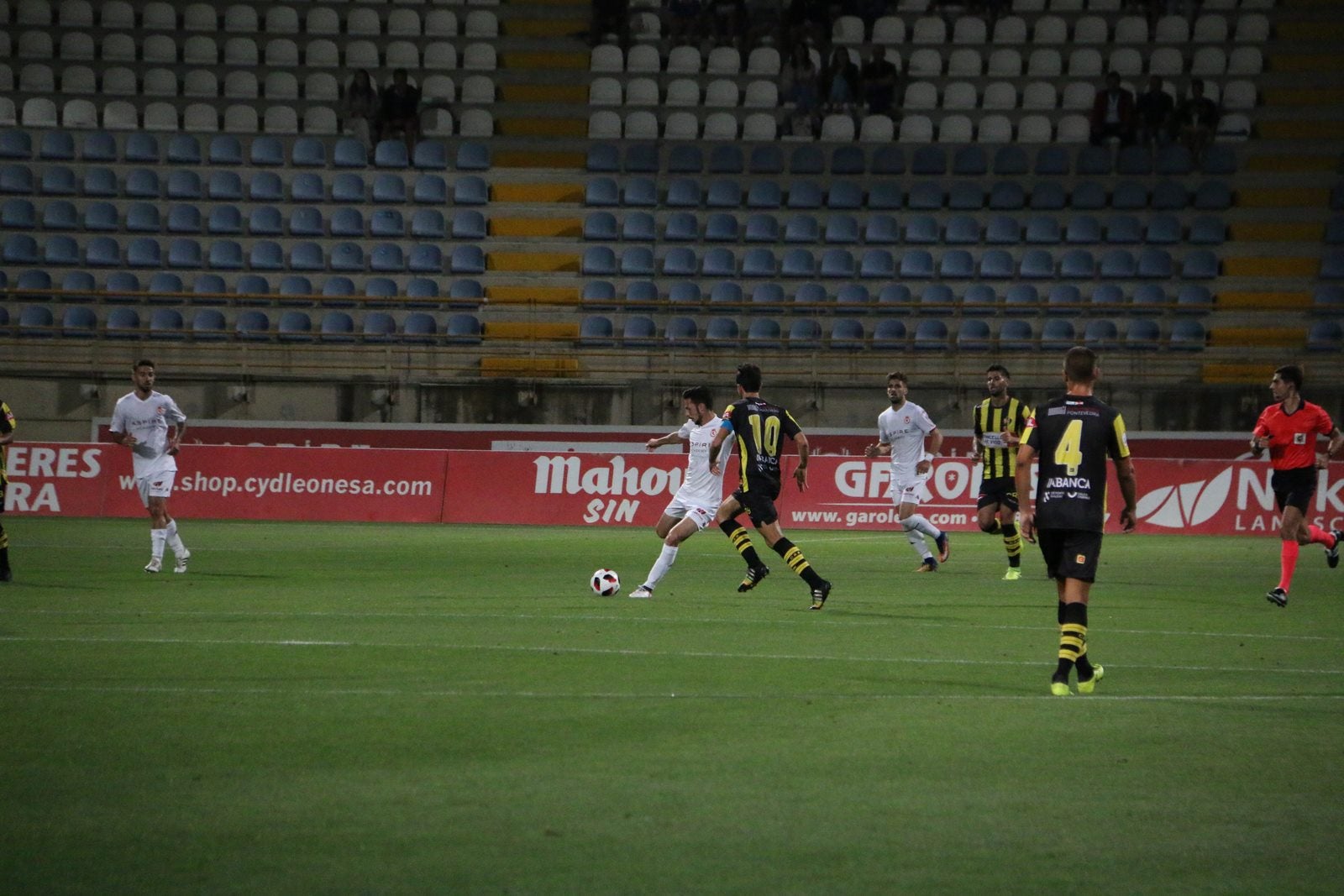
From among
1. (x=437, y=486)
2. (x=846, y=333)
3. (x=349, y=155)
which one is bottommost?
(x=437, y=486)

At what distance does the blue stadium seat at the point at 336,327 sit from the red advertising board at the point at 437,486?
5100 millimetres

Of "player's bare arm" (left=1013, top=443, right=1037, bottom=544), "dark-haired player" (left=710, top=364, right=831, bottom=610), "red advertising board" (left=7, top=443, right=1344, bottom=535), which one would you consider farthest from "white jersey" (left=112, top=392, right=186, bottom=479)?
"player's bare arm" (left=1013, top=443, right=1037, bottom=544)

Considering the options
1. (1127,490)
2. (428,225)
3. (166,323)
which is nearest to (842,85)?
(428,225)

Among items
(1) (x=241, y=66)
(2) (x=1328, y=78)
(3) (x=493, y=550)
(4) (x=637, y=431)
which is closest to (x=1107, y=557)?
(3) (x=493, y=550)

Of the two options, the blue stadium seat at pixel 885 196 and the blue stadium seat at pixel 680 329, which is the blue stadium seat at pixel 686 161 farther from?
the blue stadium seat at pixel 680 329


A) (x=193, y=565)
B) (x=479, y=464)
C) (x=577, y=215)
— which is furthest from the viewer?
(x=577, y=215)

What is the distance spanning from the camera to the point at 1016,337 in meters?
31.4

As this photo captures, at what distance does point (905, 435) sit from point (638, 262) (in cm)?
1519

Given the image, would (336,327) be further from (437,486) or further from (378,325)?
(437,486)

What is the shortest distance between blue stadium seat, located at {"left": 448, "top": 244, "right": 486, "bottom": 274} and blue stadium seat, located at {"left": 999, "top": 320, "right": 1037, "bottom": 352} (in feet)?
28.7

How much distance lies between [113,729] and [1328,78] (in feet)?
115

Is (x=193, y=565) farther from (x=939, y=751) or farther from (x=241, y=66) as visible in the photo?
(x=241, y=66)

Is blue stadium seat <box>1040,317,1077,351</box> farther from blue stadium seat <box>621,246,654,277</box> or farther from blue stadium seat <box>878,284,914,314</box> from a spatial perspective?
blue stadium seat <box>621,246,654,277</box>

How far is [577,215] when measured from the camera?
3484cm
